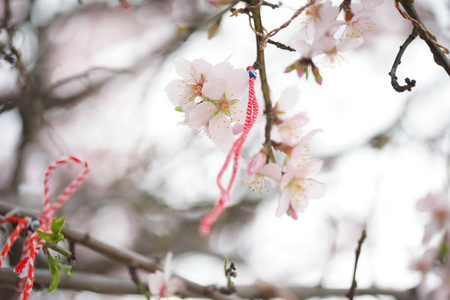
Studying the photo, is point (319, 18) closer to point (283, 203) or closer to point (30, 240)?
point (283, 203)

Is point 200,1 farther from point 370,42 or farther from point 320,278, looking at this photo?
point 320,278

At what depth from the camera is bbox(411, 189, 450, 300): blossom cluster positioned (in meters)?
1.24

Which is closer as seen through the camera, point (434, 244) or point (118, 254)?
point (118, 254)

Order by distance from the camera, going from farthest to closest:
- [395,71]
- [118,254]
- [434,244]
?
[434,244] → [118,254] → [395,71]

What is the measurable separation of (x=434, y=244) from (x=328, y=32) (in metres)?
0.92

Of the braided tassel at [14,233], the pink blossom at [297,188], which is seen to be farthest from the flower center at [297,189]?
the braided tassel at [14,233]

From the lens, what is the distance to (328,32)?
667 millimetres

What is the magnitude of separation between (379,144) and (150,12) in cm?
187

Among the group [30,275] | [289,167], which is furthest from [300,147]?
[30,275]

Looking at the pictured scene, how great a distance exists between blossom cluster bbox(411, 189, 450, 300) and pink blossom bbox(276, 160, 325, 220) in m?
0.74

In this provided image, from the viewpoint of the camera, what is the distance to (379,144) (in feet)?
5.53

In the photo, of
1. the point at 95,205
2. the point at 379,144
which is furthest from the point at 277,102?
the point at 95,205

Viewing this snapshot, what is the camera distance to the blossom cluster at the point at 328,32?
0.64 metres

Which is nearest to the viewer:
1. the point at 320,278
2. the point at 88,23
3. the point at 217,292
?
the point at 217,292
